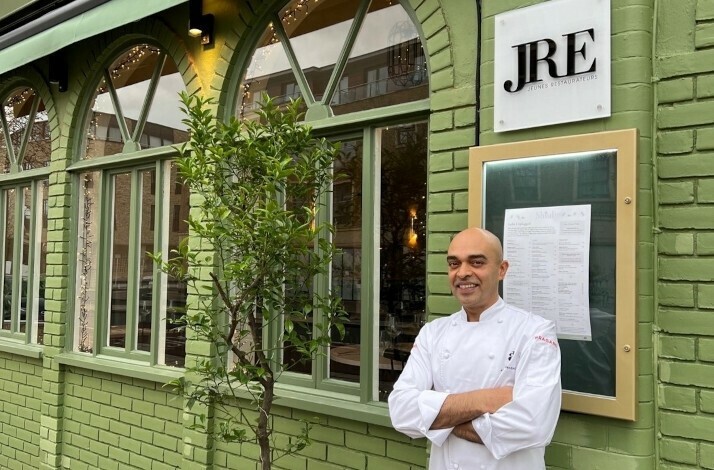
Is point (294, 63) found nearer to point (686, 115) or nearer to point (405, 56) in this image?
point (405, 56)

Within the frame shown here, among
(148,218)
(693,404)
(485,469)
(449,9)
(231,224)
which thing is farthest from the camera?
(148,218)

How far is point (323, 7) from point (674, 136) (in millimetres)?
2536

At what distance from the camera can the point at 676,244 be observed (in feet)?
8.69

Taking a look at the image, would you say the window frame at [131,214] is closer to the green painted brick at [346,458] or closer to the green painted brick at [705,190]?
the green painted brick at [346,458]

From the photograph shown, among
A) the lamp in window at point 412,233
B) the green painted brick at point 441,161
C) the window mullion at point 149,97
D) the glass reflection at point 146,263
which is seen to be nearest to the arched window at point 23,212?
the window mullion at point 149,97

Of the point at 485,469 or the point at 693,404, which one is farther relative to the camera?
the point at 693,404

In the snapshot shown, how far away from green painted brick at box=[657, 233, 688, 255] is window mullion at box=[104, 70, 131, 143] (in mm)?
4429

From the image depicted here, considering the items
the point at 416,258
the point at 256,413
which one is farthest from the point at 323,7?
the point at 256,413

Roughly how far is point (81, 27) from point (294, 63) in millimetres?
1726

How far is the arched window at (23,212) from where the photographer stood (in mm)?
6602

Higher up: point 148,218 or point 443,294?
point 148,218

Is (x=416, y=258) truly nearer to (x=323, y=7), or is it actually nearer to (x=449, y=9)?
(x=449, y=9)

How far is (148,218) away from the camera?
5355 mm

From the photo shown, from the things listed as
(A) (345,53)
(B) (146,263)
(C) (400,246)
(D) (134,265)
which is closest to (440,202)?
(C) (400,246)
